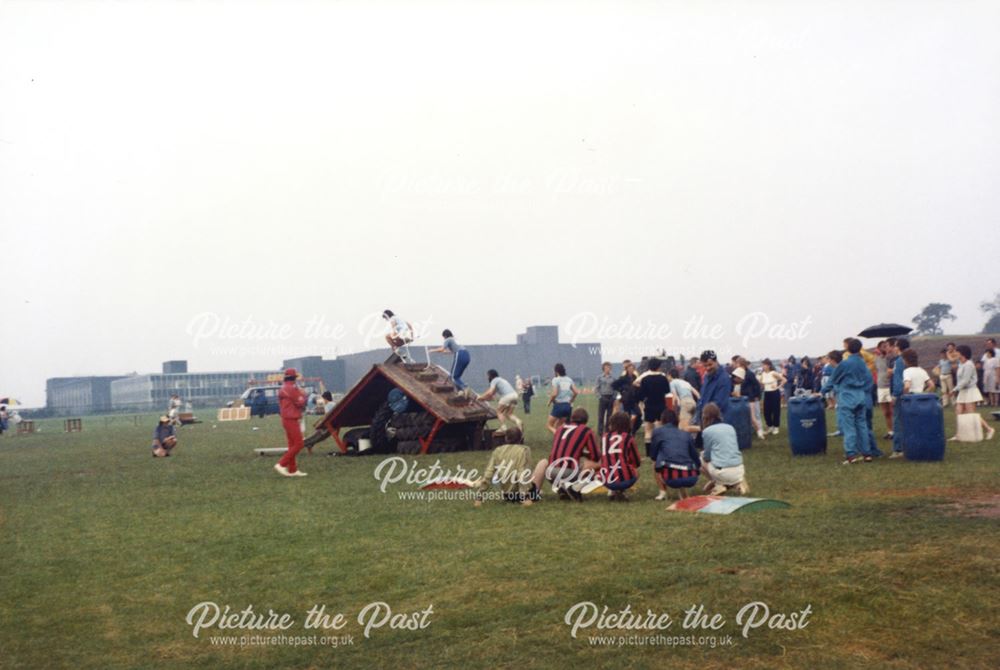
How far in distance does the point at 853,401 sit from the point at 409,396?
9785mm

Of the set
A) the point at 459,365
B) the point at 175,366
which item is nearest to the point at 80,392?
the point at 175,366

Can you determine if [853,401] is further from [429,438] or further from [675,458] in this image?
[429,438]

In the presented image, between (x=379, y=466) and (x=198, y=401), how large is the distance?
85.9 meters

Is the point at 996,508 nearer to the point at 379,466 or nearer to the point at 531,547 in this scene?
the point at 531,547

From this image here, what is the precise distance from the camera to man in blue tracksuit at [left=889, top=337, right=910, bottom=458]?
1547 centimetres

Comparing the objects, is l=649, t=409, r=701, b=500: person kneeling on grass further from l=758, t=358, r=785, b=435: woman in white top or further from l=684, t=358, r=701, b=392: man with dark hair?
l=758, t=358, r=785, b=435: woman in white top

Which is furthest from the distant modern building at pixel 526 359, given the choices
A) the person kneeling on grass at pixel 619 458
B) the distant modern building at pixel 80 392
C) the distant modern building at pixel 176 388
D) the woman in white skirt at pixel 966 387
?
the person kneeling on grass at pixel 619 458

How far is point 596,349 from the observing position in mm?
107125

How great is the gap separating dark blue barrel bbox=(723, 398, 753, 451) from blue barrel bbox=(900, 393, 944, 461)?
13.5ft

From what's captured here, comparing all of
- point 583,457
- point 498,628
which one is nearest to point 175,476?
point 583,457

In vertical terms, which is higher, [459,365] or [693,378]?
[459,365]

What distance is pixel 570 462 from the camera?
40.1 ft

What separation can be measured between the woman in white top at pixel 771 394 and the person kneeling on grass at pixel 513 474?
37.4ft

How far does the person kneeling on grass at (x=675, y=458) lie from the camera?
11555mm
